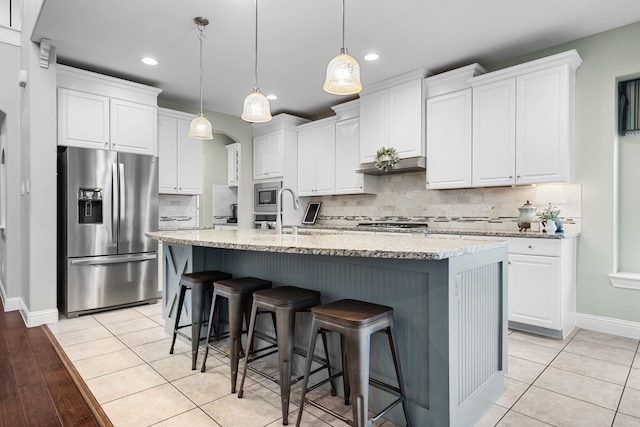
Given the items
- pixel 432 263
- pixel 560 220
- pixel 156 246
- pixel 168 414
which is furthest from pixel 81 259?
pixel 560 220

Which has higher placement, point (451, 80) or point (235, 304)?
point (451, 80)

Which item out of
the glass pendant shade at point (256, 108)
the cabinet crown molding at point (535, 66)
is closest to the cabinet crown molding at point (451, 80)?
the cabinet crown molding at point (535, 66)

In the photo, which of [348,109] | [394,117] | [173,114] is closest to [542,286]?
[394,117]

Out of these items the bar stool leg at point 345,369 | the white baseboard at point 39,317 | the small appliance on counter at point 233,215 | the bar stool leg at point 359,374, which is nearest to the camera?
the bar stool leg at point 359,374

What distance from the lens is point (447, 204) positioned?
435 cm

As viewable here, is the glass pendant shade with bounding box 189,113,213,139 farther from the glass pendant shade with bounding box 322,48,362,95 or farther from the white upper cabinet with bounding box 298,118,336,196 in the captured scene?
the white upper cabinet with bounding box 298,118,336,196

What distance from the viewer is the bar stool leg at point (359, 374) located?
5.02 feet

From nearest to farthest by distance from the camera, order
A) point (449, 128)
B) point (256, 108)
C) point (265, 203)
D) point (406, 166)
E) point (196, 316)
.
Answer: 1. point (196, 316)
2. point (256, 108)
3. point (449, 128)
4. point (406, 166)
5. point (265, 203)

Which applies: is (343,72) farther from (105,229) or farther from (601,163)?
(105,229)

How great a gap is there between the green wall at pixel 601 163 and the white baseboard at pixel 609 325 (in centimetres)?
4

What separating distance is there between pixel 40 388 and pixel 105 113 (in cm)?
A: 299

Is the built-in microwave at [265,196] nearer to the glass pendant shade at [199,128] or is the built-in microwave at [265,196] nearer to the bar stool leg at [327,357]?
the glass pendant shade at [199,128]

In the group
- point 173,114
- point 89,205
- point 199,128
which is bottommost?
point 89,205

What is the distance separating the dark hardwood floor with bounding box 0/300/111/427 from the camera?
1.93 meters
